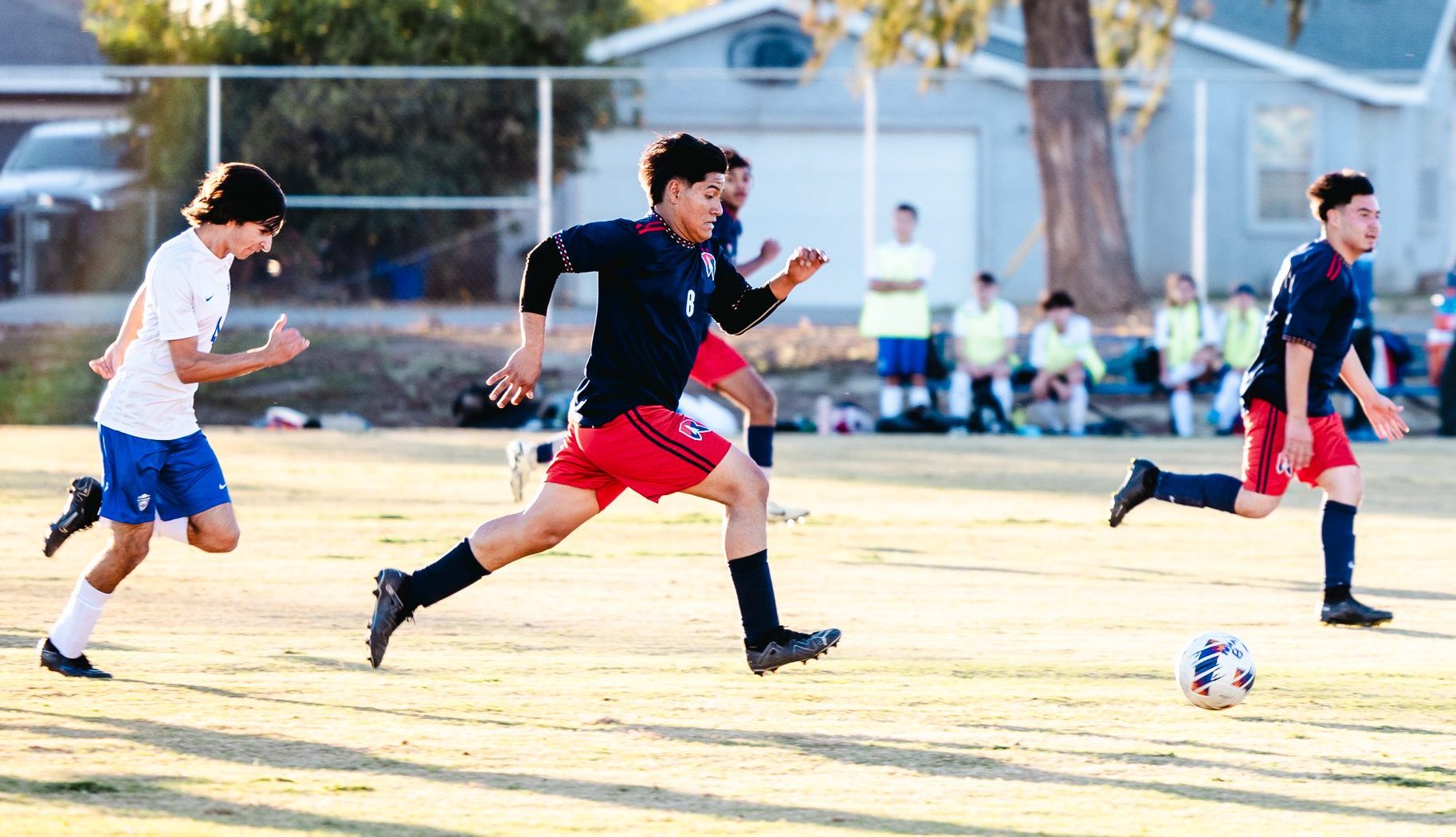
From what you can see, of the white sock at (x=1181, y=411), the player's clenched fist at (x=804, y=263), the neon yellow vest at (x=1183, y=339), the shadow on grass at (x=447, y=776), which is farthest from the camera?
the neon yellow vest at (x=1183, y=339)

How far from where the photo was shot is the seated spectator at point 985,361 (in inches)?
711

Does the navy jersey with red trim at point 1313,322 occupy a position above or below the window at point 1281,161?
below

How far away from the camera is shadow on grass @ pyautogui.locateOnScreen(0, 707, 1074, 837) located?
4828 millimetres

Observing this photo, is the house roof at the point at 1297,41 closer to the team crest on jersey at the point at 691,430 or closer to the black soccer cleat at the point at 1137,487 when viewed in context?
the black soccer cleat at the point at 1137,487

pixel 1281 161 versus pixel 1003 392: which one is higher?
pixel 1281 161

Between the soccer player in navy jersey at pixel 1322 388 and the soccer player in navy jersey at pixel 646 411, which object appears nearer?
the soccer player in navy jersey at pixel 646 411

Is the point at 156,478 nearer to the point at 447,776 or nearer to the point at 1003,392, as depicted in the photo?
the point at 447,776

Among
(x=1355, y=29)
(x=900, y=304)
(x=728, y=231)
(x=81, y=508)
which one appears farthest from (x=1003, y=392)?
(x=1355, y=29)

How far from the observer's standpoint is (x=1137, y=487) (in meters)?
8.97

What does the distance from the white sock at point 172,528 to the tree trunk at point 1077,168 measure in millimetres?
18584

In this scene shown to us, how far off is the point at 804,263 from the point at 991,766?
172 cm

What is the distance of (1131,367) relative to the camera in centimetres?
1880

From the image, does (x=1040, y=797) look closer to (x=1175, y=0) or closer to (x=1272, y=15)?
(x=1175, y=0)

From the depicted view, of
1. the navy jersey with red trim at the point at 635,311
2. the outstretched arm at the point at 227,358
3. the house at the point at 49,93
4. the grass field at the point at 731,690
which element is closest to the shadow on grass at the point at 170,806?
the grass field at the point at 731,690
